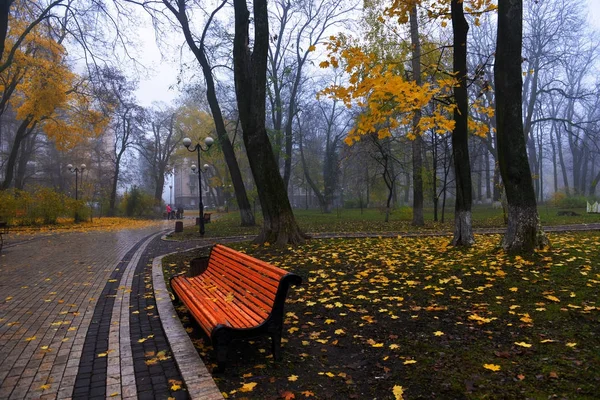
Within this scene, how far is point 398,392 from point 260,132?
769 centimetres

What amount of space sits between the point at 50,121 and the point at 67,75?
3682 mm

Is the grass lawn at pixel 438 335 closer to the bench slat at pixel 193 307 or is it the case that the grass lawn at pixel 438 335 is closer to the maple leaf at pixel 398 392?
the maple leaf at pixel 398 392

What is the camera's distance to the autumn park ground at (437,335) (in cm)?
293

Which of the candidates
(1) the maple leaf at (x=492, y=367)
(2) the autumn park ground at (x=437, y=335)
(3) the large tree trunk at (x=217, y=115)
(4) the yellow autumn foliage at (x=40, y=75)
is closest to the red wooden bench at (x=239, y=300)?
(2) the autumn park ground at (x=437, y=335)

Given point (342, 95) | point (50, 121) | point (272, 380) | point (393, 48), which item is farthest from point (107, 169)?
point (272, 380)

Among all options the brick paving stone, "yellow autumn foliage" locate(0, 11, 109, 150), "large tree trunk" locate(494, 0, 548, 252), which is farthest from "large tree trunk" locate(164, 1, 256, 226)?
"large tree trunk" locate(494, 0, 548, 252)

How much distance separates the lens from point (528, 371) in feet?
9.87

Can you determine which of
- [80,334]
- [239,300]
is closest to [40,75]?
[80,334]

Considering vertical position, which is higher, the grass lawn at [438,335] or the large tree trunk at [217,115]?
the large tree trunk at [217,115]

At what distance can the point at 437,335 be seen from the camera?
12.6 feet

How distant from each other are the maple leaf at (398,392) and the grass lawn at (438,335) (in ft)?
0.04

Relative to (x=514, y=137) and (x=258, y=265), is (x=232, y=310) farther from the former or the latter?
(x=514, y=137)

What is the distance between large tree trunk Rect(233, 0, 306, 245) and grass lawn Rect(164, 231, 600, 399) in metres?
3.06

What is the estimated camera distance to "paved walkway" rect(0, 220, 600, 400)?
3.17 metres
